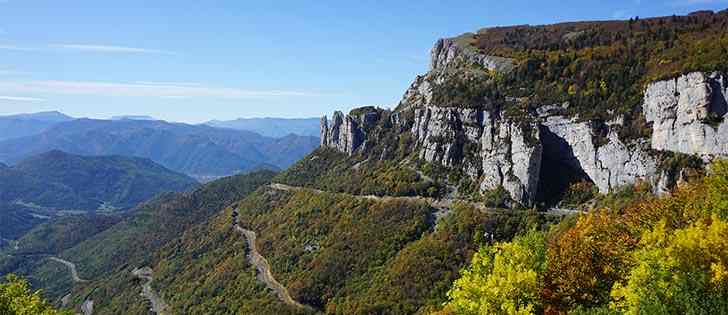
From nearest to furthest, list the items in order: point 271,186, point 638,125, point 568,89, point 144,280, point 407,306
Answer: point 407,306 → point 638,125 → point 568,89 → point 144,280 → point 271,186

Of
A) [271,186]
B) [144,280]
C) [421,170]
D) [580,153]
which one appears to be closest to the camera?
[580,153]

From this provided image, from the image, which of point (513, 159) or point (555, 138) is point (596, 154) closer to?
point (555, 138)

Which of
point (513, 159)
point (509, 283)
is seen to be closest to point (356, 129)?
point (513, 159)

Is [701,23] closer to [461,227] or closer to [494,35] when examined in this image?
[494,35]

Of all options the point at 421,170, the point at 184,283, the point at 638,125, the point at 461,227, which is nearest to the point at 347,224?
the point at 421,170

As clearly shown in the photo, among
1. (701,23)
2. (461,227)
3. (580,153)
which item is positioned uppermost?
(701,23)

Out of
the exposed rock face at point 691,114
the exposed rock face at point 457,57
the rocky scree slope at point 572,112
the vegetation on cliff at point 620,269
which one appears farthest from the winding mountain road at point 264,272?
the exposed rock face at point 457,57

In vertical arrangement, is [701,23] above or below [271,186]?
above

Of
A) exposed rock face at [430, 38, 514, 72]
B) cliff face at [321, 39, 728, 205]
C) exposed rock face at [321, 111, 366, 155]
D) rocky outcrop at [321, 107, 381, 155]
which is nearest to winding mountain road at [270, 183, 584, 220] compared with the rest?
cliff face at [321, 39, 728, 205]
